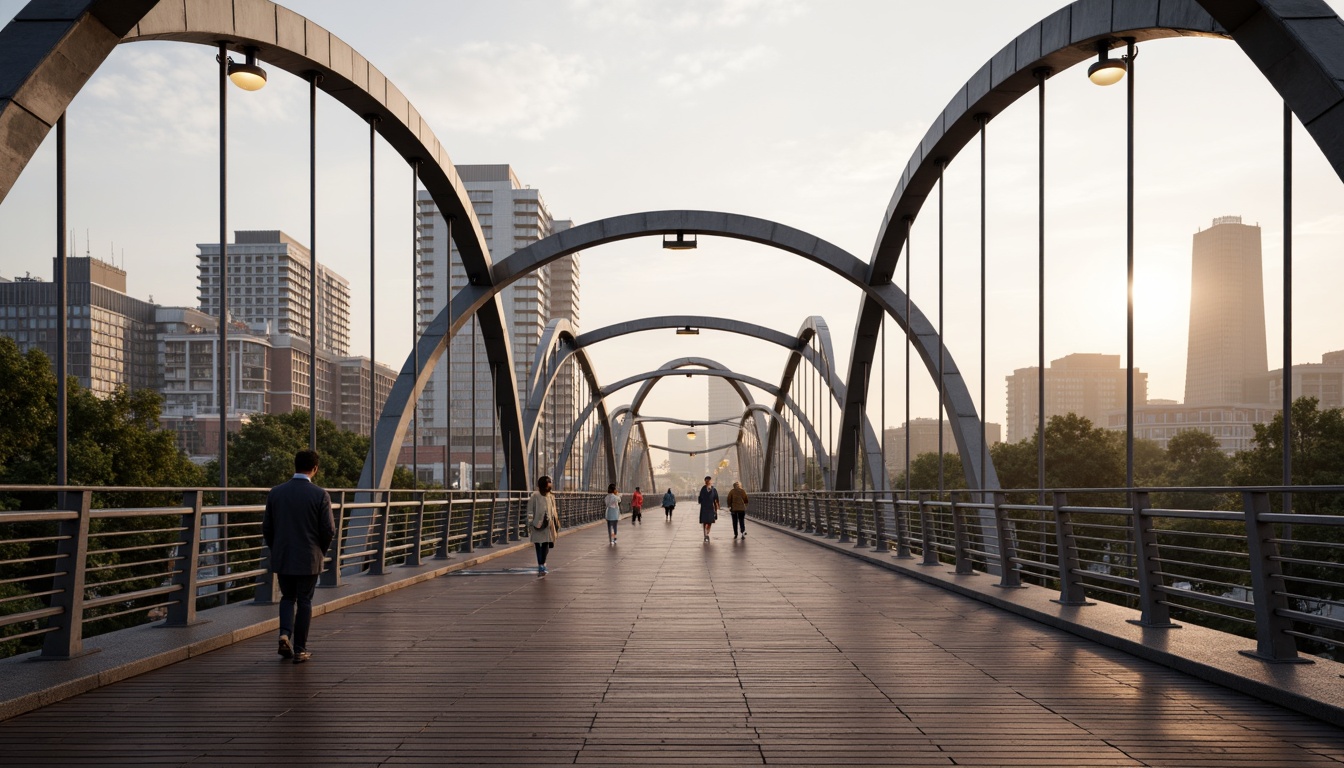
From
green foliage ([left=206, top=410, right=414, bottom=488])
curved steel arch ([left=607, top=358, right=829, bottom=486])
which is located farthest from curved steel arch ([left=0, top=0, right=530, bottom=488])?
green foliage ([left=206, top=410, right=414, bottom=488])

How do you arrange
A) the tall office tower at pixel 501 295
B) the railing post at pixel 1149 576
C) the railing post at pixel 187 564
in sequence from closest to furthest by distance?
the railing post at pixel 1149 576 → the railing post at pixel 187 564 → the tall office tower at pixel 501 295

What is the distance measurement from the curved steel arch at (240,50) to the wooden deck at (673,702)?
406cm

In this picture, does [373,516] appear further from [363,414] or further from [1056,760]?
[363,414]

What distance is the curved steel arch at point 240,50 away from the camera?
8.31 metres

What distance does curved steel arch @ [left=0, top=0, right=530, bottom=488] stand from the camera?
27.3 ft

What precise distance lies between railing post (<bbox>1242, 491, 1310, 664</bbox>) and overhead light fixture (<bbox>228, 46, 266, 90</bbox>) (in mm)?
9949

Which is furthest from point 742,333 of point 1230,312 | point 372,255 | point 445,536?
point 1230,312

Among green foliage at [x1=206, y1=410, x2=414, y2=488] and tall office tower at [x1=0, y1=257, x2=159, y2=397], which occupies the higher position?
tall office tower at [x1=0, y1=257, x2=159, y2=397]

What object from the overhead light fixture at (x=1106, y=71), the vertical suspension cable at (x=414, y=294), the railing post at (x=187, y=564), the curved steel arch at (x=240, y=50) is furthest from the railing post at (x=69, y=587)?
the overhead light fixture at (x=1106, y=71)

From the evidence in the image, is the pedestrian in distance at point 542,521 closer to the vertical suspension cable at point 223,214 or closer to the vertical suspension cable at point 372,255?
the vertical suspension cable at point 372,255

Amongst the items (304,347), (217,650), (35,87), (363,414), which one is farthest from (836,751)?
(363,414)

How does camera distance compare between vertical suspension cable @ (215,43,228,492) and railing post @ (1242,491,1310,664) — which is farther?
vertical suspension cable @ (215,43,228,492)

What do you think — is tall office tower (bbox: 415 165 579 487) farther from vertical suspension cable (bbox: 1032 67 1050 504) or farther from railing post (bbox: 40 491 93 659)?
railing post (bbox: 40 491 93 659)

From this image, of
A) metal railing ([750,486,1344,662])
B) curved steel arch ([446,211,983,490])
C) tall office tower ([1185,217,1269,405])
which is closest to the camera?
metal railing ([750,486,1344,662])
